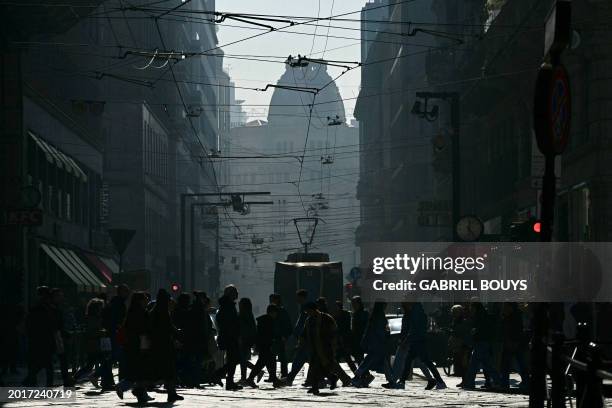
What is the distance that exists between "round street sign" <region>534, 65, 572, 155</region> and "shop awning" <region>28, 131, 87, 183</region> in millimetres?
32235

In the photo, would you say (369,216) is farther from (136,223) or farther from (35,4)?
(35,4)

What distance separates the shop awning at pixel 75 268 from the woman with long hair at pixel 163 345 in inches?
922

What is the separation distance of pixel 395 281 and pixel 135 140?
17762 mm

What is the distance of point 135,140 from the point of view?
74.7 meters

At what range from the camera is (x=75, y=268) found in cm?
4681

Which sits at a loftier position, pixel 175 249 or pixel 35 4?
pixel 35 4

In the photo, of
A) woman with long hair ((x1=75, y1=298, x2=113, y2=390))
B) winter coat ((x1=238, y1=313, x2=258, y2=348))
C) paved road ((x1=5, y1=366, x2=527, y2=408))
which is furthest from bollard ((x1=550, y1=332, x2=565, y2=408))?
winter coat ((x1=238, y1=313, x2=258, y2=348))

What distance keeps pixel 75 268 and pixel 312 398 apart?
89.0 feet

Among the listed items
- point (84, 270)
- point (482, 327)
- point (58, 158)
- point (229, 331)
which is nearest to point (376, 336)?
point (482, 327)

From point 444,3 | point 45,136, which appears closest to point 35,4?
point 45,136

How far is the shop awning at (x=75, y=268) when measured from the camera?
144 ft

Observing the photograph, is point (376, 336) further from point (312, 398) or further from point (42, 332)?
point (42, 332)

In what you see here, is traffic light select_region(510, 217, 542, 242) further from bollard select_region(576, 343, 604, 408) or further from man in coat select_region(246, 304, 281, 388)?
bollard select_region(576, 343, 604, 408)

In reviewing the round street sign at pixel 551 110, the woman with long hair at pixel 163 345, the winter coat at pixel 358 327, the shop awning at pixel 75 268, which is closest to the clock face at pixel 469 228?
the winter coat at pixel 358 327
